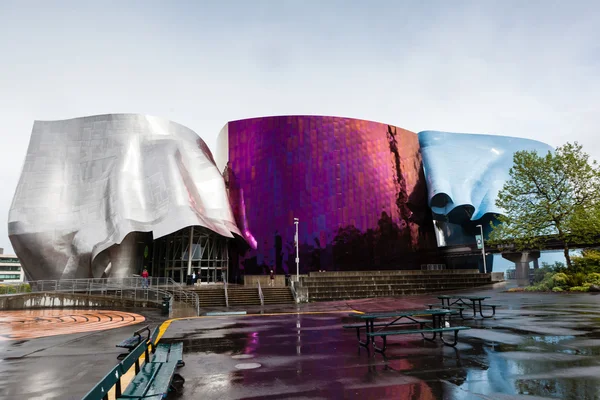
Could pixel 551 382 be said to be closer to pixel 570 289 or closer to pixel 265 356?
pixel 265 356

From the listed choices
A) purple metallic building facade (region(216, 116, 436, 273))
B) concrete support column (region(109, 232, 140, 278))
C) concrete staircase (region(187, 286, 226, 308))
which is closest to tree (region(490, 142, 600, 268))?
purple metallic building facade (region(216, 116, 436, 273))

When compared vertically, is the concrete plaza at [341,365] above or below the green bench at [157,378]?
below

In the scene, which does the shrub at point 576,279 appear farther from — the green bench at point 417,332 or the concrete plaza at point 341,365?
the green bench at point 417,332

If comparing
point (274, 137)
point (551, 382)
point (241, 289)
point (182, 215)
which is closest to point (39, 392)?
point (551, 382)

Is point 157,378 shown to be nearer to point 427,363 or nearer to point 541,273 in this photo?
point 427,363

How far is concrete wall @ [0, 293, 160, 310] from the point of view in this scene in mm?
22859

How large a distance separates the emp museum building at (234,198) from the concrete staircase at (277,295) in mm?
8618

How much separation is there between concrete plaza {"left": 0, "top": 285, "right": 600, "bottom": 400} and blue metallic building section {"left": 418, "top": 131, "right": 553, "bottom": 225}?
32.4 metres

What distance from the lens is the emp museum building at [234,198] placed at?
1230 inches

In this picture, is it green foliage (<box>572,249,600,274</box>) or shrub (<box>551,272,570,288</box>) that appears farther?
green foliage (<box>572,249,600,274</box>)

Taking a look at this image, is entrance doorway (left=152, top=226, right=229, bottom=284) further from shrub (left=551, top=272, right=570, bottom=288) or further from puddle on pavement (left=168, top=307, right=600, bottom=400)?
puddle on pavement (left=168, top=307, right=600, bottom=400)

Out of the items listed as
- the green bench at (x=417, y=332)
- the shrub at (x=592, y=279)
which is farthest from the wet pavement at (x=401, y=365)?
the shrub at (x=592, y=279)

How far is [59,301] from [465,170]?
1578 inches

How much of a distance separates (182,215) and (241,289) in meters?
8.52
